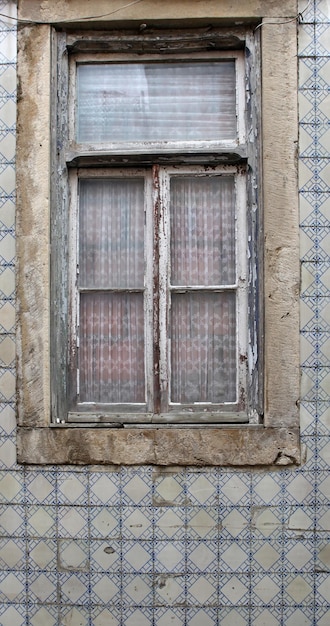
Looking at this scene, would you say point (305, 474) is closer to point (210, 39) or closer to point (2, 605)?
point (2, 605)

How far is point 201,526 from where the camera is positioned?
3236mm

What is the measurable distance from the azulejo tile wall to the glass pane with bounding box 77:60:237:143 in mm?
439

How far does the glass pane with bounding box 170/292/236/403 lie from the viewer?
3379 millimetres

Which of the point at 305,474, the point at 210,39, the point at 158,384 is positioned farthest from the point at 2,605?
the point at 210,39

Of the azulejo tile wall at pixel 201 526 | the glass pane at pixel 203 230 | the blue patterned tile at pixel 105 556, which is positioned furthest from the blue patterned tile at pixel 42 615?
the glass pane at pixel 203 230

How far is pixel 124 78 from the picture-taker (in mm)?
3463

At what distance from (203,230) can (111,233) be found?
0.48 metres

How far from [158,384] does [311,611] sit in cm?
132

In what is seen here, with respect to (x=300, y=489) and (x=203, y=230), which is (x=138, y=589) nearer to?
(x=300, y=489)

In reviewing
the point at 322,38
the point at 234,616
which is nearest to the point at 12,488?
the point at 234,616

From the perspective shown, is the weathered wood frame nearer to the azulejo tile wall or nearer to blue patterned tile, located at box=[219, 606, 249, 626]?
the azulejo tile wall

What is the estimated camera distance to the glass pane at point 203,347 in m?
3.38

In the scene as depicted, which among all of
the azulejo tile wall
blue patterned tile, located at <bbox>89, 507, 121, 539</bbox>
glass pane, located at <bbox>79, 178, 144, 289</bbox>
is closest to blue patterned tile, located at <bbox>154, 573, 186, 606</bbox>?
the azulejo tile wall

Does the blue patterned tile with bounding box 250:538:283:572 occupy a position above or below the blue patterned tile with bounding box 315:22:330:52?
below
